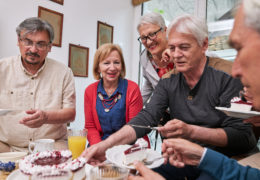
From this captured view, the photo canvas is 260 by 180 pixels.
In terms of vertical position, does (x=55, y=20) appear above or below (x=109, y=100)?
above

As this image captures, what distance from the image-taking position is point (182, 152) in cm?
107

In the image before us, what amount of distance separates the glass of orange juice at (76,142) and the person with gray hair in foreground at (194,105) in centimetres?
16

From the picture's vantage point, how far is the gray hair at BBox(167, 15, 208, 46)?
4.68 feet

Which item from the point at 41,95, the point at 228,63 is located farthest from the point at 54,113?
the point at 228,63

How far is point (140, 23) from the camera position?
7.30 feet

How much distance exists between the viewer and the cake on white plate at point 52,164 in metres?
0.87

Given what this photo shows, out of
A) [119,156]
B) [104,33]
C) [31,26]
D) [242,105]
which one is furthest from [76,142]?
[104,33]

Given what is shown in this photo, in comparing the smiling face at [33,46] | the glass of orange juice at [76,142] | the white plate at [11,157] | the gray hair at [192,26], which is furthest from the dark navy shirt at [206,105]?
the smiling face at [33,46]

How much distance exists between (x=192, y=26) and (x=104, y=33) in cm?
299

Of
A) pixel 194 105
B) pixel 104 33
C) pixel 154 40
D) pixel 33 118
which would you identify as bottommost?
pixel 33 118

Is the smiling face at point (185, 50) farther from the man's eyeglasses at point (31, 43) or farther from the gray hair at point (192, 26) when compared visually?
the man's eyeglasses at point (31, 43)

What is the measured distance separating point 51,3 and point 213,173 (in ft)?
10.9

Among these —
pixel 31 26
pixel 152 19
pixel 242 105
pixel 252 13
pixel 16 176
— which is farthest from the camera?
pixel 152 19

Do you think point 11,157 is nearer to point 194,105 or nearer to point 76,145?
point 76,145
